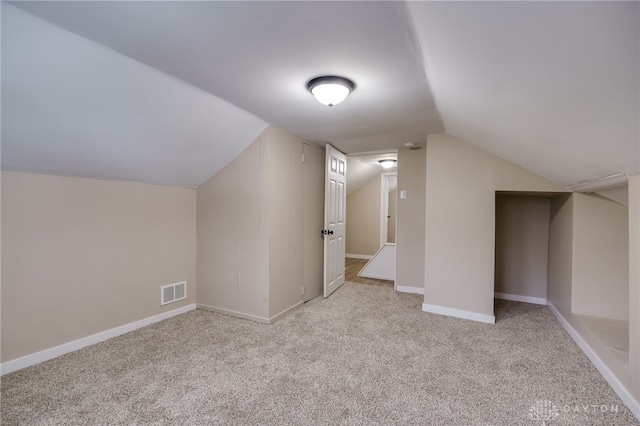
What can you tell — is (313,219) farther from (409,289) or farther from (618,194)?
(618,194)

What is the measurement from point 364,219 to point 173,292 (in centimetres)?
471

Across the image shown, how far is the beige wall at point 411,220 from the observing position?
416cm

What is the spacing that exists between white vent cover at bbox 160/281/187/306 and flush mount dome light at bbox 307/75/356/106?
2.56 metres

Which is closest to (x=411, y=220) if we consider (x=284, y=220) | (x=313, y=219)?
(x=313, y=219)

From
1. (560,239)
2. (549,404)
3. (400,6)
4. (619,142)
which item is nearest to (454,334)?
(549,404)

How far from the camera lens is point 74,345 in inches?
94.3

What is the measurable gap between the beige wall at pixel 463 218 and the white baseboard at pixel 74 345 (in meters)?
3.03

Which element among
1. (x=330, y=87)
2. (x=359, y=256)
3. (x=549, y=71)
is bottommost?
(x=359, y=256)

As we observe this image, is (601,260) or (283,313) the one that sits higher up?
(601,260)

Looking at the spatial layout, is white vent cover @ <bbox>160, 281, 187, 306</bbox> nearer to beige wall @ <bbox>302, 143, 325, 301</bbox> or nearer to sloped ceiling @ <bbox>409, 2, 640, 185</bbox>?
beige wall @ <bbox>302, 143, 325, 301</bbox>

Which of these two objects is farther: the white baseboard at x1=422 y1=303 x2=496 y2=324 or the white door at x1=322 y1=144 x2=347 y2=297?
the white door at x1=322 y1=144 x2=347 y2=297

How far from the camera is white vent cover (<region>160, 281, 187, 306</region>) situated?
10.2 feet

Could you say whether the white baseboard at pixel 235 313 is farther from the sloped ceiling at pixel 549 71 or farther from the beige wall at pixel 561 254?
the beige wall at pixel 561 254

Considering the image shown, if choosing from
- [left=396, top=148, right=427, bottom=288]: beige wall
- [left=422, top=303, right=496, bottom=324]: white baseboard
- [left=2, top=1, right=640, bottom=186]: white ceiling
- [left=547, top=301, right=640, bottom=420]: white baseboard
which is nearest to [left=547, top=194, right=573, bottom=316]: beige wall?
[left=547, top=301, right=640, bottom=420]: white baseboard
